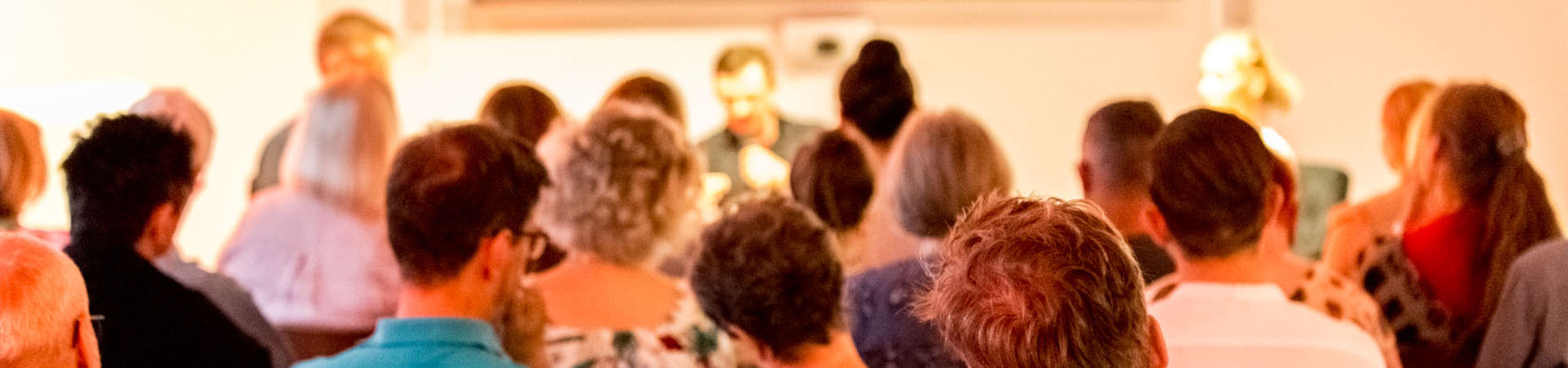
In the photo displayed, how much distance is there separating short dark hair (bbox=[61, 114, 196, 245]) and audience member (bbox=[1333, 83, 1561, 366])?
2.08 m

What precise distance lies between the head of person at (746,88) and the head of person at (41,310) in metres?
3.06

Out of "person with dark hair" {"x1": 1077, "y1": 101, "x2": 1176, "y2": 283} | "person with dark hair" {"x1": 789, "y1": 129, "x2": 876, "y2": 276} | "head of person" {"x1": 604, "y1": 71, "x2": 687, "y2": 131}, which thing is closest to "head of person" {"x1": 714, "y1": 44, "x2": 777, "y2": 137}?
"head of person" {"x1": 604, "y1": 71, "x2": 687, "y2": 131}

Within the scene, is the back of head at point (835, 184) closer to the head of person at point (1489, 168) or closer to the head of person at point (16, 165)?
the head of person at point (1489, 168)

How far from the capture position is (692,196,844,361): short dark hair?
6.63ft

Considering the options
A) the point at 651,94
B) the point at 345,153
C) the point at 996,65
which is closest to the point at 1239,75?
the point at 651,94

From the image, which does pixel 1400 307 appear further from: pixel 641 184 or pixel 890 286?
pixel 641 184

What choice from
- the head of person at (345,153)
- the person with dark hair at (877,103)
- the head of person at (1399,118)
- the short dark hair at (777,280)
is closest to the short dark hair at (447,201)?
the short dark hair at (777,280)

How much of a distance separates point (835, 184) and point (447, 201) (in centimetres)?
88

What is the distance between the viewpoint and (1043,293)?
133cm

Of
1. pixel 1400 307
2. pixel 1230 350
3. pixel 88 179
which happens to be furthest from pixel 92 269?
pixel 1400 307

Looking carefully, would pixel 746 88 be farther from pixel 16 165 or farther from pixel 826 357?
pixel 826 357

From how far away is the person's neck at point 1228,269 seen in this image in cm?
202

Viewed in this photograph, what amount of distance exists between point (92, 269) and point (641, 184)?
857 mm

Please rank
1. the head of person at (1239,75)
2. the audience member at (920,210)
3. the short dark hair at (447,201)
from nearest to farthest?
the short dark hair at (447,201), the audience member at (920,210), the head of person at (1239,75)
